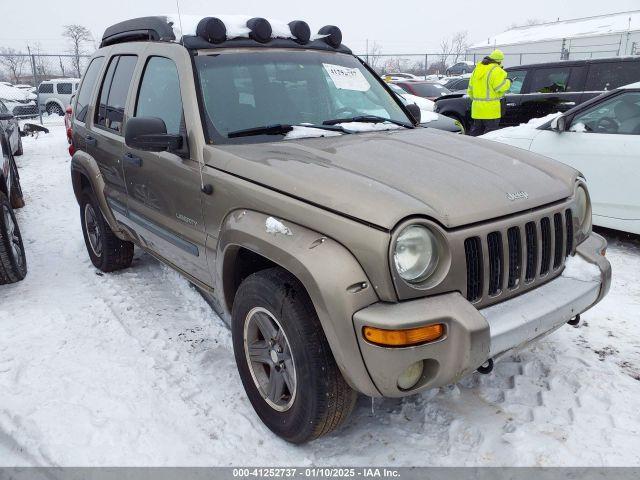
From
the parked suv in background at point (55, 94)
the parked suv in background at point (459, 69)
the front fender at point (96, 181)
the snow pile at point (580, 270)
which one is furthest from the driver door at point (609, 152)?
the parked suv in background at point (459, 69)

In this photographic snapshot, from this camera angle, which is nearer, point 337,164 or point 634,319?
point 337,164

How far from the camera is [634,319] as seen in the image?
363 cm

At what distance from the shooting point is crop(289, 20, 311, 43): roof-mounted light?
3555 mm

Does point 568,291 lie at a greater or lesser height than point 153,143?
lesser

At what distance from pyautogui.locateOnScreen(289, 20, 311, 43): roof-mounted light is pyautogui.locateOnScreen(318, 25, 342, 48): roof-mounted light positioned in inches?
9.8

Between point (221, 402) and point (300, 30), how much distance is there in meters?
2.49

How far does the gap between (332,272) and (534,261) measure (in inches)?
41.0

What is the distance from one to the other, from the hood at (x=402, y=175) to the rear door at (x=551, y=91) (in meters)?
6.25

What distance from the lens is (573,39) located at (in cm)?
4016

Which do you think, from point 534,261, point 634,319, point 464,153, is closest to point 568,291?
point 534,261

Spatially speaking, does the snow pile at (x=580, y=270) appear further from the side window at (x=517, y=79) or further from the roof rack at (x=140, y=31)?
the side window at (x=517, y=79)

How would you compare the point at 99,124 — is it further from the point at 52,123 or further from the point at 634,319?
the point at 52,123

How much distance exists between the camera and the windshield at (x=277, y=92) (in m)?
2.98

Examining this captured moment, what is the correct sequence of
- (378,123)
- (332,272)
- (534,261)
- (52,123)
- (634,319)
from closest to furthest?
(332,272) → (534,261) → (378,123) → (634,319) → (52,123)
